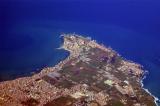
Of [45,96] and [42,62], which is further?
[42,62]

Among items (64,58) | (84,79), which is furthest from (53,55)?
(84,79)

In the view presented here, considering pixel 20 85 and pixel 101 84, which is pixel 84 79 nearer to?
pixel 101 84

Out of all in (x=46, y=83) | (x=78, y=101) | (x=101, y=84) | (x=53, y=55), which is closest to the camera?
(x=78, y=101)

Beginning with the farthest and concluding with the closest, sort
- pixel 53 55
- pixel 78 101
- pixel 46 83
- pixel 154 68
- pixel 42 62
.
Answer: pixel 154 68
pixel 53 55
pixel 42 62
pixel 46 83
pixel 78 101

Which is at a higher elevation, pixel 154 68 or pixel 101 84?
pixel 154 68

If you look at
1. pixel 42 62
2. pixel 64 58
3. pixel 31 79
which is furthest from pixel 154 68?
pixel 31 79

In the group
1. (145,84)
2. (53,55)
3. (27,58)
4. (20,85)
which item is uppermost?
(145,84)

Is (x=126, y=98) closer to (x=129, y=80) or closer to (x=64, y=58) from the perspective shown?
(x=129, y=80)
